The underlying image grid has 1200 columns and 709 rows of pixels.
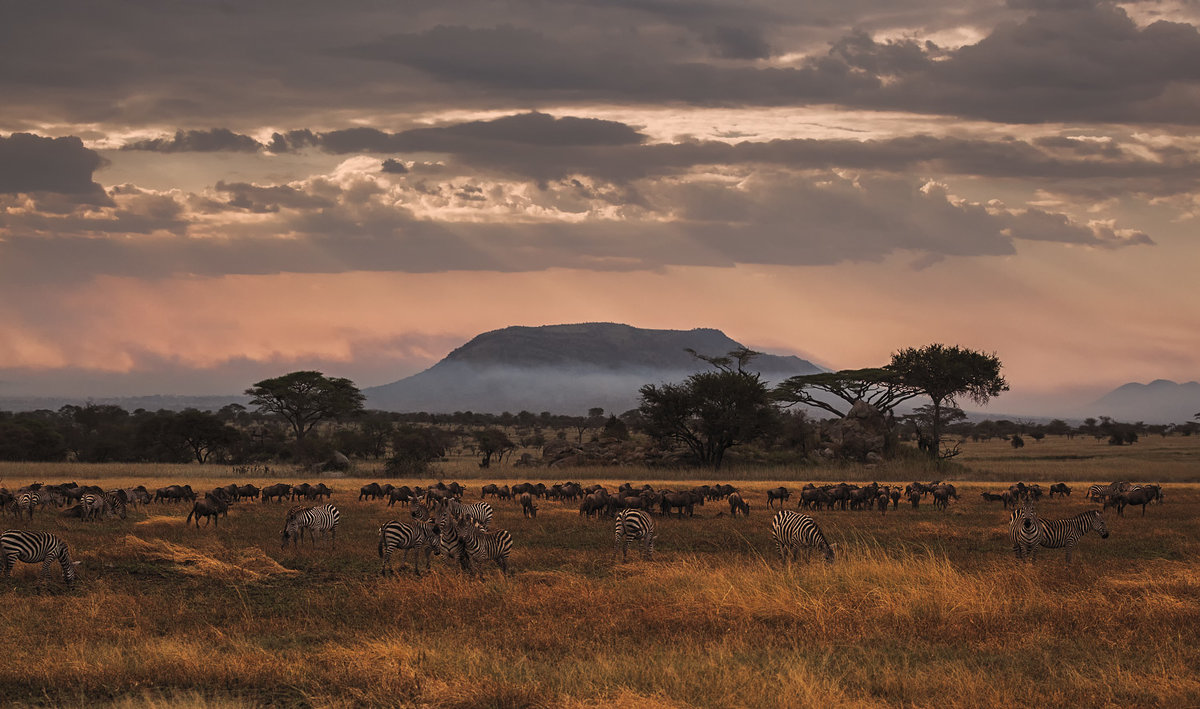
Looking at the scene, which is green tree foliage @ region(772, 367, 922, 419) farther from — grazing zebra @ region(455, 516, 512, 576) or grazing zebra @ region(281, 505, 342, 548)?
grazing zebra @ region(455, 516, 512, 576)

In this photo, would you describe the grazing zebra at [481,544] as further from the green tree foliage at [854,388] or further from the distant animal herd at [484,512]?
the green tree foliage at [854,388]

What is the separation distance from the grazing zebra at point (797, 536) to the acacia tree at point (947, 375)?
205ft

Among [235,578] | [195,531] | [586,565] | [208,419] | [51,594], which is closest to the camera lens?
[51,594]

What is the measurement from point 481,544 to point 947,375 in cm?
6916

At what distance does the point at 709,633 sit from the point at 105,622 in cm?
1003

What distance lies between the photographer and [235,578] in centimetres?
2112

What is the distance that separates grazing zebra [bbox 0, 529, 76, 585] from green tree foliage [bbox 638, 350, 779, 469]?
60.7m

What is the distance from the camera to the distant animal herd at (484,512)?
68.2 feet

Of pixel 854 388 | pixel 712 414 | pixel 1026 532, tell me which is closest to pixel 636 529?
pixel 1026 532

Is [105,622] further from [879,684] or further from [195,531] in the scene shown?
[195,531]

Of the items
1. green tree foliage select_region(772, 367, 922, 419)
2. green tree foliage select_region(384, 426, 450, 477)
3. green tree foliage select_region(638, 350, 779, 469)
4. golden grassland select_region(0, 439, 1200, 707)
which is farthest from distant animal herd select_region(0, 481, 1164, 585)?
green tree foliage select_region(772, 367, 922, 419)

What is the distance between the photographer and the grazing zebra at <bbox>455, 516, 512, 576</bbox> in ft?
67.7

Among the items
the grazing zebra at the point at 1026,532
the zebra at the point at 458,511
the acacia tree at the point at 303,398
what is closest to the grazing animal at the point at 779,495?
the zebra at the point at 458,511

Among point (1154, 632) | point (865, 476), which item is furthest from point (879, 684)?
point (865, 476)
